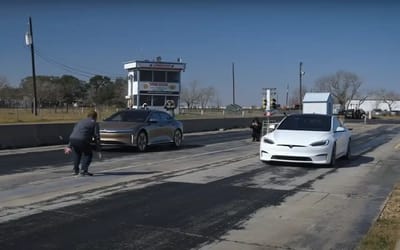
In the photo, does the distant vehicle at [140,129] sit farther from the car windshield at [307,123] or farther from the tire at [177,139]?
the car windshield at [307,123]

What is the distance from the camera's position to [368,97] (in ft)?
514

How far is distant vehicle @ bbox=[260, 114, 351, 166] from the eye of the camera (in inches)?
546

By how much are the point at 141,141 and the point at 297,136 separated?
6.31 m

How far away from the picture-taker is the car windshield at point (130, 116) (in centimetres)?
1928

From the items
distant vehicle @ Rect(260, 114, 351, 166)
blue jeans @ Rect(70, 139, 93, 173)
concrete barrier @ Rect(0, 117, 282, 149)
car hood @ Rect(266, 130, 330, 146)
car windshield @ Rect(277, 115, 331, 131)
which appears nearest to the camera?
blue jeans @ Rect(70, 139, 93, 173)

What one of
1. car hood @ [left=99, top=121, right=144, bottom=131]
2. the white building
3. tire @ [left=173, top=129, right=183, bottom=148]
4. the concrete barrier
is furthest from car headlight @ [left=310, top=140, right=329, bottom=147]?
the white building

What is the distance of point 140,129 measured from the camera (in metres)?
18.7

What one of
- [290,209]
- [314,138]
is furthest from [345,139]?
[290,209]

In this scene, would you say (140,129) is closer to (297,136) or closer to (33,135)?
(33,135)

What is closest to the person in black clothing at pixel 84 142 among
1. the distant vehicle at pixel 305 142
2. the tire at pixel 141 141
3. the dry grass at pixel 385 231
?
the distant vehicle at pixel 305 142

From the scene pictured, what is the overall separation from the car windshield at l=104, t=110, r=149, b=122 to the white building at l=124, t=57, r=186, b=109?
176 feet

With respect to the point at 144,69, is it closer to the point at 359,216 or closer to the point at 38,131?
the point at 38,131

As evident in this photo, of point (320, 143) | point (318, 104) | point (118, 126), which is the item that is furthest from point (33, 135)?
point (318, 104)

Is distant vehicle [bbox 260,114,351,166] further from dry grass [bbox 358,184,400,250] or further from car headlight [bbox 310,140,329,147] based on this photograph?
dry grass [bbox 358,184,400,250]
